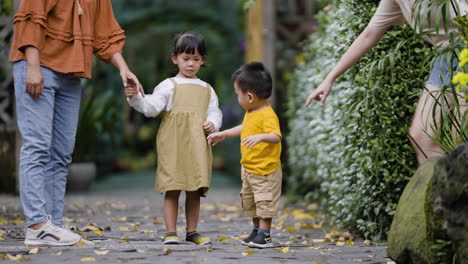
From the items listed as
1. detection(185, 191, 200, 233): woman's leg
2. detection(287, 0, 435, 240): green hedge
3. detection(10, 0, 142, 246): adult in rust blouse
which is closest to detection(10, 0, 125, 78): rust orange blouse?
detection(10, 0, 142, 246): adult in rust blouse

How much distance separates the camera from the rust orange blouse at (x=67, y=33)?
4.11 m

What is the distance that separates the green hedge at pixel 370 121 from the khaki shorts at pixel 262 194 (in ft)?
1.96

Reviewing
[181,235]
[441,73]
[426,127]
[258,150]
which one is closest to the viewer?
[441,73]

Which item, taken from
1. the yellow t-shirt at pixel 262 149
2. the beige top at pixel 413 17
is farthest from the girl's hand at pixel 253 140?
the beige top at pixel 413 17

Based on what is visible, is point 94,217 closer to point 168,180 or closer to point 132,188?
point 168,180

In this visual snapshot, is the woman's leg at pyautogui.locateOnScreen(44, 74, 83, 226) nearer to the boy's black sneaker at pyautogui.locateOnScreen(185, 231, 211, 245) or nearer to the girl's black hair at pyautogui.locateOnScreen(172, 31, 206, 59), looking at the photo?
the girl's black hair at pyautogui.locateOnScreen(172, 31, 206, 59)

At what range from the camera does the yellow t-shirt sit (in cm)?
438

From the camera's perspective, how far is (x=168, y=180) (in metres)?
4.31

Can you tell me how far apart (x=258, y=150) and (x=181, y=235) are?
1033mm

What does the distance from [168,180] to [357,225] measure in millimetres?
1414

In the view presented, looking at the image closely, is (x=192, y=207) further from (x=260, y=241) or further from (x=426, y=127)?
(x=426, y=127)

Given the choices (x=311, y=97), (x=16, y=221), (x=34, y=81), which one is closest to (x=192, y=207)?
(x=311, y=97)

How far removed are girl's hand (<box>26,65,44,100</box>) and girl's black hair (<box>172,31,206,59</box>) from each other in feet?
2.64

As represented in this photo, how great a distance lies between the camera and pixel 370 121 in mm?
4656
